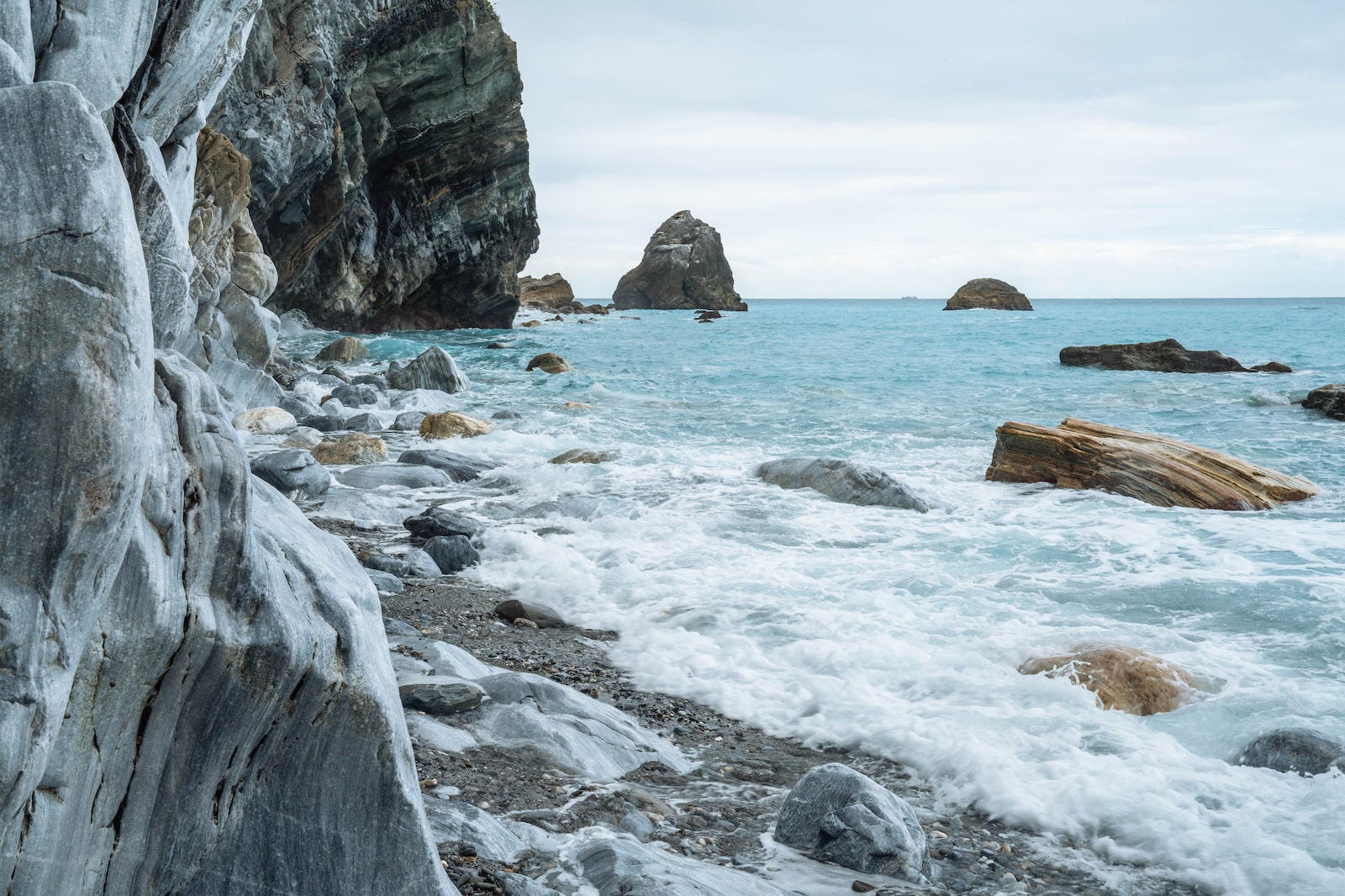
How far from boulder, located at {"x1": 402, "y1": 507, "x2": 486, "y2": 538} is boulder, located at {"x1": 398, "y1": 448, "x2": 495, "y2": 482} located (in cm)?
264

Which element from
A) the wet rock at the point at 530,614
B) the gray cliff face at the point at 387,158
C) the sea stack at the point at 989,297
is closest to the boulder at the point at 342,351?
the gray cliff face at the point at 387,158

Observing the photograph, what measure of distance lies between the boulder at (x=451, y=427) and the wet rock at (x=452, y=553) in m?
6.52

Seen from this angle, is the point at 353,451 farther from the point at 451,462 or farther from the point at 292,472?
the point at 292,472

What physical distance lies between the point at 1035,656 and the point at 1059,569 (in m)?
2.25

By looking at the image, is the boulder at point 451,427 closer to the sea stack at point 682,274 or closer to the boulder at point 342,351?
the boulder at point 342,351

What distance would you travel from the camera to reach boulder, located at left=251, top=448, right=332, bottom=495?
31.1 feet

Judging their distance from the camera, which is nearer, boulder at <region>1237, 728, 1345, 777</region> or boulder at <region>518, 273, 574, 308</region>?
boulder at <region>1237, 728, 1345, 777</region>

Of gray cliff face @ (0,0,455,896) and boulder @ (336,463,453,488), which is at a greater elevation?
gray cliff face @ (0,0,455,896)

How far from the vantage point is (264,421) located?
13.8 meters

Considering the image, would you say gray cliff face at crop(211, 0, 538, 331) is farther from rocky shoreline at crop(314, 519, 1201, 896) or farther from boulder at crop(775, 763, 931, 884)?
boulder at crop(775, 763, 931, 884)

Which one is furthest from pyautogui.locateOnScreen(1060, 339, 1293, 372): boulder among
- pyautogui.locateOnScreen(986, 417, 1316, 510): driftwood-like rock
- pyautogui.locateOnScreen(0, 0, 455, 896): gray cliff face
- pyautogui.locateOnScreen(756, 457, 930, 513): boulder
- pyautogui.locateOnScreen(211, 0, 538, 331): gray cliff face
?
pyautogui.locateOnScreen(0, 0, 455, 896): gray cliff face

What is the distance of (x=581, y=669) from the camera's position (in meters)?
5.62

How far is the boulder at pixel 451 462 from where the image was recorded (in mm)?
11234

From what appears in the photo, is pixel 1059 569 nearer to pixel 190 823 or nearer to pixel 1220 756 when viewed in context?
pixel 1220 756
